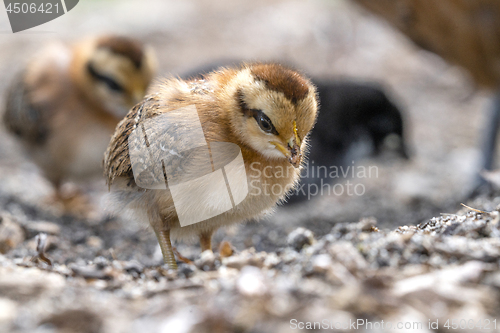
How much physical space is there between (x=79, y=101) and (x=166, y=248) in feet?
8.58

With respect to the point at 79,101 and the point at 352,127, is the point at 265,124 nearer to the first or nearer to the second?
the point at 79,101

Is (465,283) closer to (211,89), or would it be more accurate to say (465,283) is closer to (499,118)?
(211,89)

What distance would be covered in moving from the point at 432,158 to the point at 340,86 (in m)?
1.65

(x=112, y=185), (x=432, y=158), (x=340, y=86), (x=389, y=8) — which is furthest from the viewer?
(x=432, y=158)

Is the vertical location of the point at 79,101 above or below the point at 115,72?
below

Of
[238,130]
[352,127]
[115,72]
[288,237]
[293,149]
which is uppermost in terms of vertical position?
[115,72]

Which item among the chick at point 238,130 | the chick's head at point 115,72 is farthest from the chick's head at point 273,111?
the chick's head at point 115,72

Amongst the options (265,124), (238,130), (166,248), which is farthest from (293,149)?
(166,248)

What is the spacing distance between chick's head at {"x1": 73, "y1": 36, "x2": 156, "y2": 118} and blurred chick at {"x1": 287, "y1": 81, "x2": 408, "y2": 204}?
1.97m

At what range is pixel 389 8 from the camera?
419 centimetres

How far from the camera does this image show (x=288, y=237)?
2760 millimetres

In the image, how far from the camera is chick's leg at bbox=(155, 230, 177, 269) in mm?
2535

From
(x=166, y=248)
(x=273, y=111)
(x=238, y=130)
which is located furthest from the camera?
(x=166, y=248)

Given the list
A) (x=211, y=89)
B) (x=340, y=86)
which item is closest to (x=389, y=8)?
(x=340, y=86)
